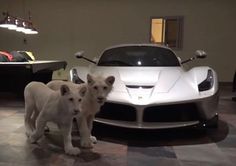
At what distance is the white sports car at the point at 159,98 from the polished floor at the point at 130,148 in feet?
0.62

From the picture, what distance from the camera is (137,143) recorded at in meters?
2.91

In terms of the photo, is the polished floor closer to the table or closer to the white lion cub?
the white lion cub

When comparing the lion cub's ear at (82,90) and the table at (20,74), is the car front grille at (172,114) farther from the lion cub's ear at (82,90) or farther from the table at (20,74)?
the table at (20,74)

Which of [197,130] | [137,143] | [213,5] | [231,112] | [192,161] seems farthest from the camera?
[213,5]

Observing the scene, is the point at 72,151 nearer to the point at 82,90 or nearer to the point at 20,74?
the point at 82,90

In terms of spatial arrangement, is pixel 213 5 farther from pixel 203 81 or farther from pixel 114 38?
pixel 203 81

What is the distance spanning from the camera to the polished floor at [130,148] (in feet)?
7.81

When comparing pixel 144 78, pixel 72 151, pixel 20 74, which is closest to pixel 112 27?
pixel 20 74

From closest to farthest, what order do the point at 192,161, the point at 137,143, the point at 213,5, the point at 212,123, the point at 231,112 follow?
the point at 192,161
the point at 137,143
the point at 212,123
the point at 231,112
the point at 213,5

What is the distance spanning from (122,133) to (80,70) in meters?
0.87

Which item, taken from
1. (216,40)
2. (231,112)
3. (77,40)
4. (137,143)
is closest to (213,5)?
(216,40)

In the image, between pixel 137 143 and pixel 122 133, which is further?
pixel 122 133

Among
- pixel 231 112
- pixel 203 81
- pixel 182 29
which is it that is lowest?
pixel 231 112

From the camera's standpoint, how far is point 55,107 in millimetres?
2527
